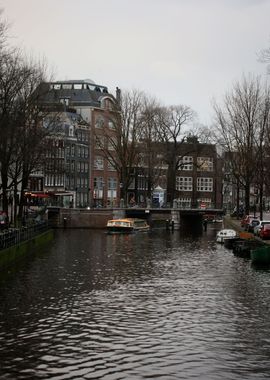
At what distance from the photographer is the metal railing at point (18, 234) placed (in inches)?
1506

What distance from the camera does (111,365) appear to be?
1720 cm

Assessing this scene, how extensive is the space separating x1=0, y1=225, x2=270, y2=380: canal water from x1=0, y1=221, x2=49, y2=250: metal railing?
1.76 metres

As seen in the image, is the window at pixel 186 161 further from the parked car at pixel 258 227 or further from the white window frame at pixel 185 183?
the parked car at pixel 258 227

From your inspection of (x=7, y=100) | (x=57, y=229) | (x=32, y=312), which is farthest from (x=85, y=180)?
(x=32, y=312)

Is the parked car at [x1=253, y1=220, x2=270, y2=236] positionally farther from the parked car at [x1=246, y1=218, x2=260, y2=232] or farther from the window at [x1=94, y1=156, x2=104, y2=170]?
the window at [x1=94, y1=156, x2=104, y2=170]

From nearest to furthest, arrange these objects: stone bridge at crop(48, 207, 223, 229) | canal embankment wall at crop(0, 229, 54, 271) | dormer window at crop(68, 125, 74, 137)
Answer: canal embankment wall at crop(0, 229, 54, 271), stone bridge at crop(48, 207, 223, 229), dormer window at crop(68, 125, 74, 137)

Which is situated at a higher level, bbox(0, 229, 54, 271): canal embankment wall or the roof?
the roof

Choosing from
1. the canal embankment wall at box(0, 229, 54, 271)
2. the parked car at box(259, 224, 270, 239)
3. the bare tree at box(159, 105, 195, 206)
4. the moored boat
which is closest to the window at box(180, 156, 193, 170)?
the bare tree at box(159, 105, 195, 206)

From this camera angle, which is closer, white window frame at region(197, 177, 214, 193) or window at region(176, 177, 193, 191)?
window at region(176, 177, 193, 191)

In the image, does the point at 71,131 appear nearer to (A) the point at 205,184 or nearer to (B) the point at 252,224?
(A) the point at 205,184

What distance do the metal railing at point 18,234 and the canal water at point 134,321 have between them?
69.4 inches

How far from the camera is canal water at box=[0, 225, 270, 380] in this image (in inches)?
672

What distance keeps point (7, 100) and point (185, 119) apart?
66465mm

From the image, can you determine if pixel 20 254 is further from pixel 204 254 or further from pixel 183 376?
pixel 183 376
